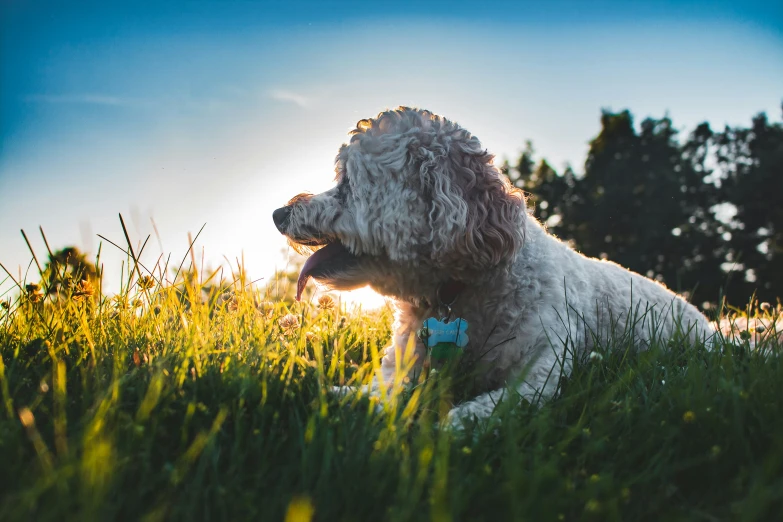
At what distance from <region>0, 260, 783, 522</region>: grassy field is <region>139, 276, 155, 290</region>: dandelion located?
90cm

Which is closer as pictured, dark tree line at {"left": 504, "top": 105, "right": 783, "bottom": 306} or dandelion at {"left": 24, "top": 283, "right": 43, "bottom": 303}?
dandelion at {"left": 24, "top": 283, "right": 43, "bottom": 303}

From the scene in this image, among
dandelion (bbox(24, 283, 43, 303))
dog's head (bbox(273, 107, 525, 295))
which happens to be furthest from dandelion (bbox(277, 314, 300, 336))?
dandelion (bbox(24, 283, 43, 303))

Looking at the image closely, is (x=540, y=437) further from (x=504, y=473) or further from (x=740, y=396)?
(x=740, y=396)

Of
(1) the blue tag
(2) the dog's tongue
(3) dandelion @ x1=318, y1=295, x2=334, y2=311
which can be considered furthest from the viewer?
(3) dandelion @ x1=318, y1=295, x2=334, y2=311

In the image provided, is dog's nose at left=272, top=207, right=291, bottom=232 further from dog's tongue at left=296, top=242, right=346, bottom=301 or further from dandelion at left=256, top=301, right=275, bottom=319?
dandelion at left=256, top=301, right=275, bottom=319

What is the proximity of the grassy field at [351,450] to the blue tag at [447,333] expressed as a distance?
65cm

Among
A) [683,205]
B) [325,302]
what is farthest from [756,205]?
[325,302]

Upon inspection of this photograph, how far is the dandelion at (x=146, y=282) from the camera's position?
356 centimetres

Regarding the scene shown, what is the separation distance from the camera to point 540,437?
6.08 feet

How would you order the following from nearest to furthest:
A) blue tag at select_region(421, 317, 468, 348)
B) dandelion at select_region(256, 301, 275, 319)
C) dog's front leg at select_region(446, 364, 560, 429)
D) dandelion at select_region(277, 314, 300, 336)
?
1. dog's front leg at select_region(446, 364, 560, 429)
2. blue tag at select_region(421, 317, 468, 348)
3. dandelion at select_region(277, 314, 300, 336)
4. dandelion at select_region(256, 301, 275, 319)

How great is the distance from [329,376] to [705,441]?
148cm

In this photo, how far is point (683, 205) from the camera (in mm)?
37219

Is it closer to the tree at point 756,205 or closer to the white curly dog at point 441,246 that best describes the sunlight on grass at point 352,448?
the white curly dog at point 441,246

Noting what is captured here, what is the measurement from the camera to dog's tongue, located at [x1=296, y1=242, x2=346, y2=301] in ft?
11.6
